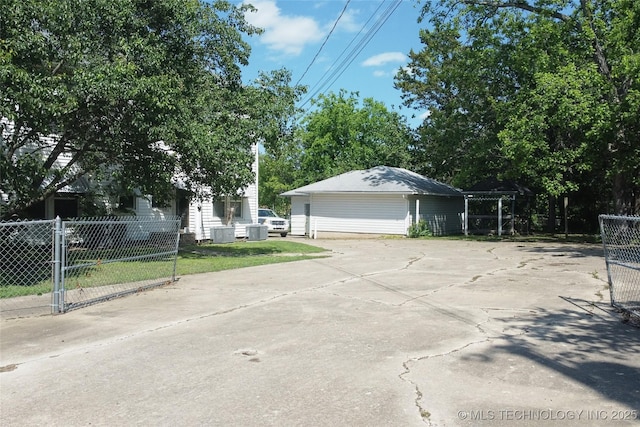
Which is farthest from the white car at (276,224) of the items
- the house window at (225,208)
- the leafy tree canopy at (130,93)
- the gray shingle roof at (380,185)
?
the leafy tree canopy at (130,93)

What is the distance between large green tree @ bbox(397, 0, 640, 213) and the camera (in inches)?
779

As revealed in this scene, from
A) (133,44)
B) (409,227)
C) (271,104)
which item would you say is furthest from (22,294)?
(409,227)

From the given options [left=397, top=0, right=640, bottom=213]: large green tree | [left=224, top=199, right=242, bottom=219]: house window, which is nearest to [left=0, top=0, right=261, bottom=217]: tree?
[left=224, top=199, right=242, bottom=219]: house window

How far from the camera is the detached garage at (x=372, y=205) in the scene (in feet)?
96.3

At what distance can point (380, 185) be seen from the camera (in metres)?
30.1

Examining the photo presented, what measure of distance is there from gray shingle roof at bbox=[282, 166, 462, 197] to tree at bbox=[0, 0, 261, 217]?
13.6 m

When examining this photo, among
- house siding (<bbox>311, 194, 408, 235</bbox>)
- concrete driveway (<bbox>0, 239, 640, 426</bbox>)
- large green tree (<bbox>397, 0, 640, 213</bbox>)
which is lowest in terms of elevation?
concrete driveway (<bbox>0, 239, 640, 426</bbox>)

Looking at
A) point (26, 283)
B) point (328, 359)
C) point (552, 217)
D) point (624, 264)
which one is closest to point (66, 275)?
point (26, 283)

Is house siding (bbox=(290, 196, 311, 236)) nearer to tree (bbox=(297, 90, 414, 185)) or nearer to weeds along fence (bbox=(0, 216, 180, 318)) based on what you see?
tree (bbox=(297, 90, 414, 185))

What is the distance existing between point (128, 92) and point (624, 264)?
10331 mm

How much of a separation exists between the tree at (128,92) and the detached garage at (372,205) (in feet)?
46.0

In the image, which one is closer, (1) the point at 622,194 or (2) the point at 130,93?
(2) the point at 130,93

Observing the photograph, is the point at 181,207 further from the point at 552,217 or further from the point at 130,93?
the point at 552,217

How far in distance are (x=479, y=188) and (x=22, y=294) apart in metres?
26.9
